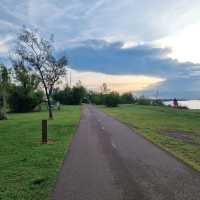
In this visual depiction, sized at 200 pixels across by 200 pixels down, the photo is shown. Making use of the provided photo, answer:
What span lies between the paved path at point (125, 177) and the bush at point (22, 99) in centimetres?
5070

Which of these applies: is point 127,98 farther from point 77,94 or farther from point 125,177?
point 125,177

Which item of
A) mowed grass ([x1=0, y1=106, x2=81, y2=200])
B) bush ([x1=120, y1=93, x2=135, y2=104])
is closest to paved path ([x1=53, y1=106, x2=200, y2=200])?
mowed grass ([x1=0, y1=106, x2=81, y2=200])

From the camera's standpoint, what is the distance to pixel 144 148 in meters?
11.4

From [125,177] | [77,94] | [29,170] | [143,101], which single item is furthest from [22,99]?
[77,94]

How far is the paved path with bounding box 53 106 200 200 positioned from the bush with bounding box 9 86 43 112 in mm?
50697

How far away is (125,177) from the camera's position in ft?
22.8

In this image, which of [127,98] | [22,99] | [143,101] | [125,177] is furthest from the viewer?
[127,98]

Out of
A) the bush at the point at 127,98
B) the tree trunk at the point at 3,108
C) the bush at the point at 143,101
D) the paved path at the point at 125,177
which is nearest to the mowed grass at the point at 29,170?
the paved path at the point at 125,177

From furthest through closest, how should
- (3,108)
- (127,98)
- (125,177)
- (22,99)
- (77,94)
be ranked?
1. (77,94)
2. (127,98)
3. (22,99)
4. (3,108)
5. (125,177)

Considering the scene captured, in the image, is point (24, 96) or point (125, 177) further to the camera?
point (24, 96)

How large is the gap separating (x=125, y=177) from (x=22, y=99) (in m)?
55.1

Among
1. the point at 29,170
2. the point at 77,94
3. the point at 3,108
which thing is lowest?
the point at 29,170

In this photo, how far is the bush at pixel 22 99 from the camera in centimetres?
5968

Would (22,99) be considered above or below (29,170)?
above
